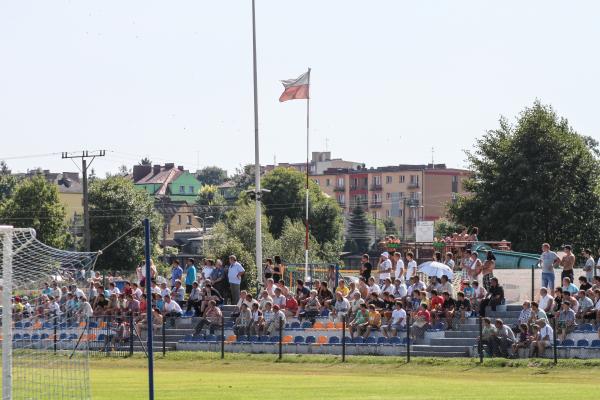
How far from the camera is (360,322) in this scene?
37.2m

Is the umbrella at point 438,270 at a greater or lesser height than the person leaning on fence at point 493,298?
greater

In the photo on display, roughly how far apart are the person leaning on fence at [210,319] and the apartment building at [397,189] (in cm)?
11326

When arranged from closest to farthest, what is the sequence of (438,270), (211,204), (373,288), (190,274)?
(373,288) < (438,270) < (190,274) < (211,204)

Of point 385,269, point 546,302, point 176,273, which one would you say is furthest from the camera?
point 176,273

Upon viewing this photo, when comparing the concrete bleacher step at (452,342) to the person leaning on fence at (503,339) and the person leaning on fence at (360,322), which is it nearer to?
the person leaning on fence at (503,339)

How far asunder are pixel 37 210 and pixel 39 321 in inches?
2642

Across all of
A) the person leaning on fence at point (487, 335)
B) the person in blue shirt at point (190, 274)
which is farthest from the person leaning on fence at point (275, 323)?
the person leaning on fence at point (487, 335)

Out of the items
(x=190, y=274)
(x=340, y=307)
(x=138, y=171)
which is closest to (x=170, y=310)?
(x=190, y=274)

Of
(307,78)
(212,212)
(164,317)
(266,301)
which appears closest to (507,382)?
(266,301)

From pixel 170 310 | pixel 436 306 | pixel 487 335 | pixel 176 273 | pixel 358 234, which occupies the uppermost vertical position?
pixel 358 234

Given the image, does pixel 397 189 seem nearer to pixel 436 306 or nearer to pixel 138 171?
pixel 138 171

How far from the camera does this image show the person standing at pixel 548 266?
119ft

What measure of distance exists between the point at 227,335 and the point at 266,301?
203 cm

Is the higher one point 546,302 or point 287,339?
point 546,302
